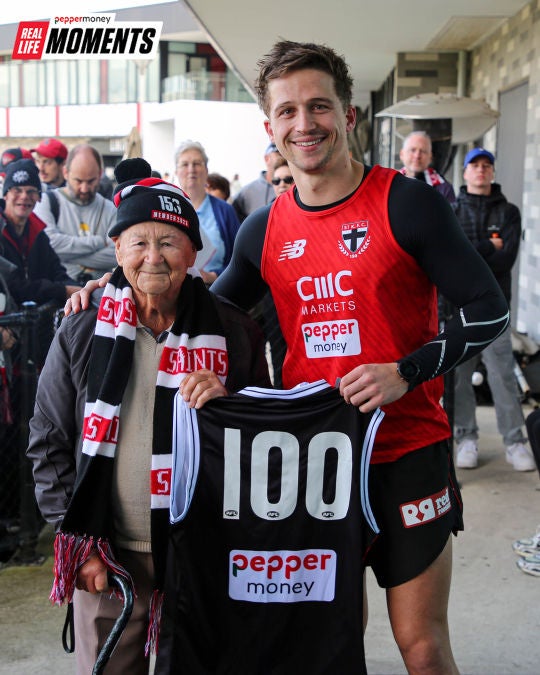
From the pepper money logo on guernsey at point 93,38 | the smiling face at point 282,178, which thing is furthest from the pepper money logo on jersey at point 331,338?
the pepper money logo on guernsey at point 93,38

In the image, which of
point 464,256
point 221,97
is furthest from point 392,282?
point 221,97

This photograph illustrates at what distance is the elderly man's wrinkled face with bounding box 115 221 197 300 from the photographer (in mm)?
2348

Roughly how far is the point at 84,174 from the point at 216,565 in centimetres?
457

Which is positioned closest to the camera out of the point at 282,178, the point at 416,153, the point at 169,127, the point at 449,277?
the point at 449,277

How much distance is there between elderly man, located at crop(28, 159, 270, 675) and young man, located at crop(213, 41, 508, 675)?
0.30 m

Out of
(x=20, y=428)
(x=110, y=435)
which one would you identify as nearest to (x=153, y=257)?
(x=110, y=435)

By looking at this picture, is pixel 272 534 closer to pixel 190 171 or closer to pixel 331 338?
pixel 331 338

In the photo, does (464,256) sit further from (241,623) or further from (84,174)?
(84,174)

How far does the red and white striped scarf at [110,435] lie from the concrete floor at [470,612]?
1451mm

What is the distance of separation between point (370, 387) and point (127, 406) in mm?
678

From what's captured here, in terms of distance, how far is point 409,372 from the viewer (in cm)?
225

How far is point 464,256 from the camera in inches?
91.7

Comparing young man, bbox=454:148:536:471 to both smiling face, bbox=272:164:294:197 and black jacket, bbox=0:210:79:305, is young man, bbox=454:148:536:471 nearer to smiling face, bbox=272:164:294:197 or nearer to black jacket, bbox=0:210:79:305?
smiling face, bbox=272:164:294:197

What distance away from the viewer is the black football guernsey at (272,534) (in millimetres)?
2273
